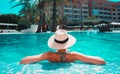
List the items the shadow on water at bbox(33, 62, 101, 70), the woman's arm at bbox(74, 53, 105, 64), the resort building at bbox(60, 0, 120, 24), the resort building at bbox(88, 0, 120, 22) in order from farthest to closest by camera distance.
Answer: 1. the resort building at bbox(88, 0, 120, 22)
2. the resort building at bbox(60, 0, 120, 24)
3. the woman's arm at bbox(74, 53, 105, 64)
4. the shadow on water at bbox(33, 62, 101, 70)

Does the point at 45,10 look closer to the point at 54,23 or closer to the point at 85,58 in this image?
the point at 54,23

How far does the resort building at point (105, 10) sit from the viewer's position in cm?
9281

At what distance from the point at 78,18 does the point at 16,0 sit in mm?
56998

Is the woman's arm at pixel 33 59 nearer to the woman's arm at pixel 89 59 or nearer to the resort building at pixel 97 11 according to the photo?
the woman's arm at pixel 89 59

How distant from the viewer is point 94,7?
93625mm

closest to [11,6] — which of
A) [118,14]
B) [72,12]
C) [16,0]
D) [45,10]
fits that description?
[16,0]

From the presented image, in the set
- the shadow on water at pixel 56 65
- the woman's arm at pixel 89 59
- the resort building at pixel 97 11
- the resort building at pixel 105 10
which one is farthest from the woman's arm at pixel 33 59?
the resort building at pixel 105 10

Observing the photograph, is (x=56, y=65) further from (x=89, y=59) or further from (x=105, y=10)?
(x=105, y=10)

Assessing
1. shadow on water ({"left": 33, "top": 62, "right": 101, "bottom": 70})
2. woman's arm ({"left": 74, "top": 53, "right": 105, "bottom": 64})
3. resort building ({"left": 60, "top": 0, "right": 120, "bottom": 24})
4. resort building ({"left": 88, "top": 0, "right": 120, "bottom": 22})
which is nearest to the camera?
shadow on water ({"left": 33, "top": 62, "right": 101, "bottom": 70})

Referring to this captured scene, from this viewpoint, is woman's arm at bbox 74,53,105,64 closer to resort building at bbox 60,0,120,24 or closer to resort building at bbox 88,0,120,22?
resort building at bbox 60,0,120,24

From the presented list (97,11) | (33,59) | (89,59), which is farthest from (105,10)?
(33,59)

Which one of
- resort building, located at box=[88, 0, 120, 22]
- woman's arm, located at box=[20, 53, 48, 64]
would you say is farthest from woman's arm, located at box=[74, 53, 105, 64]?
resort building, located at box=[88, 0, 120, 22]

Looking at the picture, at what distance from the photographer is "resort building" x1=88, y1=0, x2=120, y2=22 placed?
92.8 m

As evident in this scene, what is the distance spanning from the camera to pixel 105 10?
313 feet
